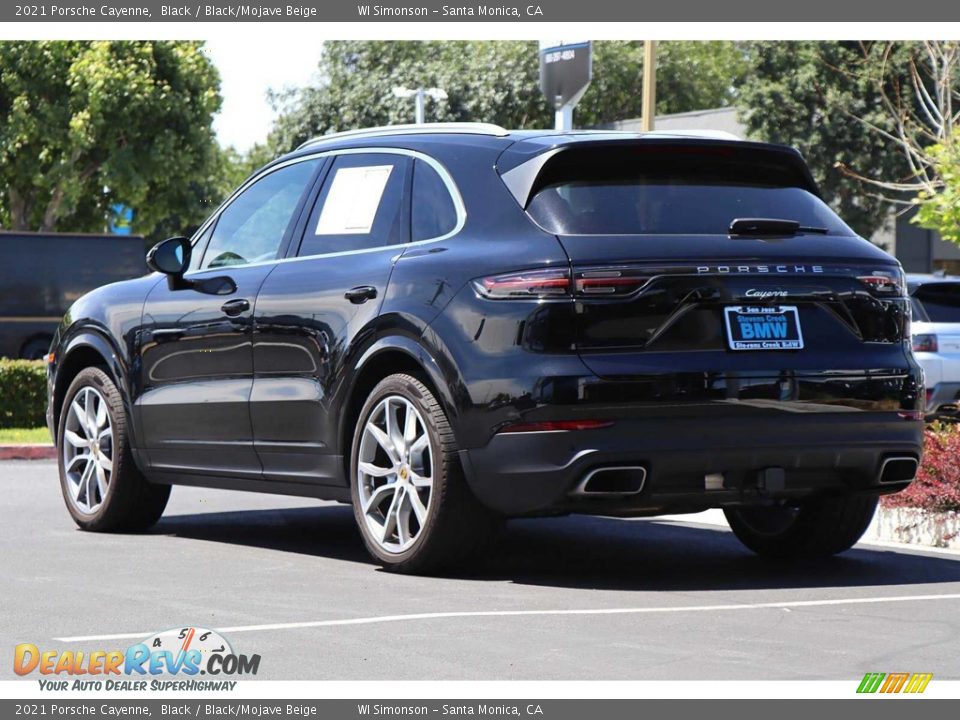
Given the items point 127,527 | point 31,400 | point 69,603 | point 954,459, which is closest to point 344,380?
point 69,603

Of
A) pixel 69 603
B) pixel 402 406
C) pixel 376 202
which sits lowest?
pixel 69 603

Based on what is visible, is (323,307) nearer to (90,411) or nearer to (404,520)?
(404,520)

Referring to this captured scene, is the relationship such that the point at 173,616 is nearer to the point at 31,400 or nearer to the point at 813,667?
the point at 813,667

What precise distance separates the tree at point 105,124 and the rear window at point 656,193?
32.3 metres

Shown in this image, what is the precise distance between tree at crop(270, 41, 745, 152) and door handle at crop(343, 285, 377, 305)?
44446 millimetres

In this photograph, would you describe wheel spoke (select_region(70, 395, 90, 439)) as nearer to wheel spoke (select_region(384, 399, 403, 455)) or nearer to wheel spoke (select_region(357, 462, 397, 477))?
wheel spoke (select_region(357, 462, 397, 477))

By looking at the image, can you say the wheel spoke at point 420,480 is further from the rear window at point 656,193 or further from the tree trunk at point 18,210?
the tree trunk at point 18,210

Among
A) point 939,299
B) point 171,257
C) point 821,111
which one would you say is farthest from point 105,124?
point 171,257

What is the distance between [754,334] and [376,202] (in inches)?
75.3

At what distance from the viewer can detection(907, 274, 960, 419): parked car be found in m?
16.4

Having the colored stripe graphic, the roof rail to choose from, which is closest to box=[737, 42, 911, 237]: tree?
the roof rail

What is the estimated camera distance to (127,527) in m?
9.63

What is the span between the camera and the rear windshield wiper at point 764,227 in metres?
7.34

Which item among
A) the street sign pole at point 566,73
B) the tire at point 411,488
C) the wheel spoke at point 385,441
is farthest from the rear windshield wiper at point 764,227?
the street sign pole at point 566,73
